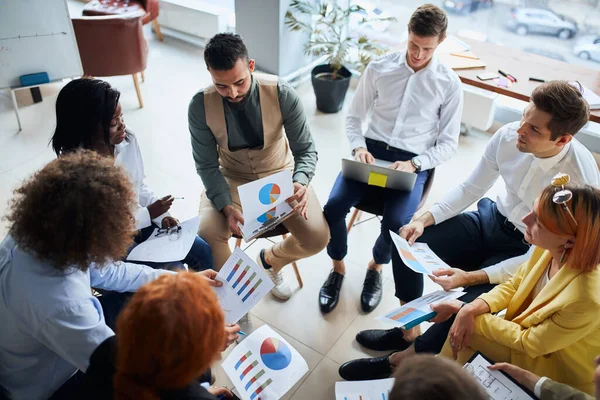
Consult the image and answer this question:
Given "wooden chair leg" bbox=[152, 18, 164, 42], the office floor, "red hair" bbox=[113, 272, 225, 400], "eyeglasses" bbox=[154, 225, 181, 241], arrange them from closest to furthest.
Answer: "red hair" bbox=[113, 272, 225, 400], "eyeglasses" bbox=[154, 225, 181, 241], the office floor, "wooden chair leg" bbox=[152, 18, 164, 42]

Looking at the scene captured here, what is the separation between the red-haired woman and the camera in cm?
105

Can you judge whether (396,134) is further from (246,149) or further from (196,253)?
(196,253)

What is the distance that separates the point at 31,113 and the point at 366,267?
9.79 feet

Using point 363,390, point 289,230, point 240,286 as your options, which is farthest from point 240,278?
point 363,390

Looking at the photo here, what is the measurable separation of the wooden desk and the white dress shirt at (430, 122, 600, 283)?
2.58 feet

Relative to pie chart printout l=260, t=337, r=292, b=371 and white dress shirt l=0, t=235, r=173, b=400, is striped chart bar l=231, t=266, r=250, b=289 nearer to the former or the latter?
pie chart printout l=260, t=337, r=292, b=371

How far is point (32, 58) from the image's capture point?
11.8ft

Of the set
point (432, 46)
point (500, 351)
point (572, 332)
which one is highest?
point (432, 46)

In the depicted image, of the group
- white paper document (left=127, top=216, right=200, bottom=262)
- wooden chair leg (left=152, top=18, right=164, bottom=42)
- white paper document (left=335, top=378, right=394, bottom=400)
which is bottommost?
white paper document (left=335, top=378, right=394, bottom=400)

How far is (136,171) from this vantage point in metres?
2.22

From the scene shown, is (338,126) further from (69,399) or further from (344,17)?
(69,399)

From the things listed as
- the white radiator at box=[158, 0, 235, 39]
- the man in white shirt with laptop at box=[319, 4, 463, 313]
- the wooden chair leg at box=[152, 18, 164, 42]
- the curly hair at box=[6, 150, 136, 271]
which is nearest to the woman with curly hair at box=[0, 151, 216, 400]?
the curly hair at box=[6, 150, 136, 271]

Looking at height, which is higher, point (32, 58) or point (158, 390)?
point (158, 390)

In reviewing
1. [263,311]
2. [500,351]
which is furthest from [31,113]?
[500,351]
